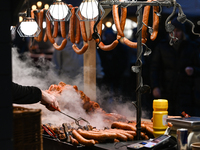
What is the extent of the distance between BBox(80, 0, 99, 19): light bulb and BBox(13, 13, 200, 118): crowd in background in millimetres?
1772

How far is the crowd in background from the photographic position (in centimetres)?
549

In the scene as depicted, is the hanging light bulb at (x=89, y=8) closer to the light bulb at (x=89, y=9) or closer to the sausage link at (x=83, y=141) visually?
the light bulb at (x=89, y=9)

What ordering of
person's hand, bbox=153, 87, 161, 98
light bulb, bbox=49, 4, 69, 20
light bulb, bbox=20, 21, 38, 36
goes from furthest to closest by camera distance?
person's hand, bbox=153, 87, 161, 98 < light bulb, bbox=20, 21, 38, 36 < light bulb, bbox=49, 4, 69, 20

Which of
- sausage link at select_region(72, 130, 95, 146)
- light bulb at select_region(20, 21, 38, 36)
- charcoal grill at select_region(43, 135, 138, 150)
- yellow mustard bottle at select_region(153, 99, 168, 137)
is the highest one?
light bulb at select_region(20, 21, 38, 36)

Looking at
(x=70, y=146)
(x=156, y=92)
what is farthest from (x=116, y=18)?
(x=156, y=92)

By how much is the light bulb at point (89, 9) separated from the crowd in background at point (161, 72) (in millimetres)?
1772

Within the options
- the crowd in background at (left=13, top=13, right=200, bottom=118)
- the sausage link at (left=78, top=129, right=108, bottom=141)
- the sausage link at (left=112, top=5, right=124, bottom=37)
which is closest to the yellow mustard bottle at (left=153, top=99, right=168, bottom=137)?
the sausage link at (left=78, top=129, right=108, bottom=141)

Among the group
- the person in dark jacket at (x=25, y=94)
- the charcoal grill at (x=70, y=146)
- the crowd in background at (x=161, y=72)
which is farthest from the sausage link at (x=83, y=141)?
the crowd in background at (x=161, y=72)

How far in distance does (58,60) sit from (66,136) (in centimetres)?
435

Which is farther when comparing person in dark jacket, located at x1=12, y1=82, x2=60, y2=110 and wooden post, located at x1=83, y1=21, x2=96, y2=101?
wooden post, located at x1=83, y1=21, x2=96, y2=101

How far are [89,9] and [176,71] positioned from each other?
9.12 ft

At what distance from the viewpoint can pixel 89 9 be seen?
3.46 meters

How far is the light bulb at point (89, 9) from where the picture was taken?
135 inches

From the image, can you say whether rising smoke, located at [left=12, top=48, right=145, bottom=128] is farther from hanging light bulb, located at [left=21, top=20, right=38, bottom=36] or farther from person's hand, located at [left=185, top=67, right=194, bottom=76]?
person's hand, located at [left=185, top=67, right=194, bottom=76]
